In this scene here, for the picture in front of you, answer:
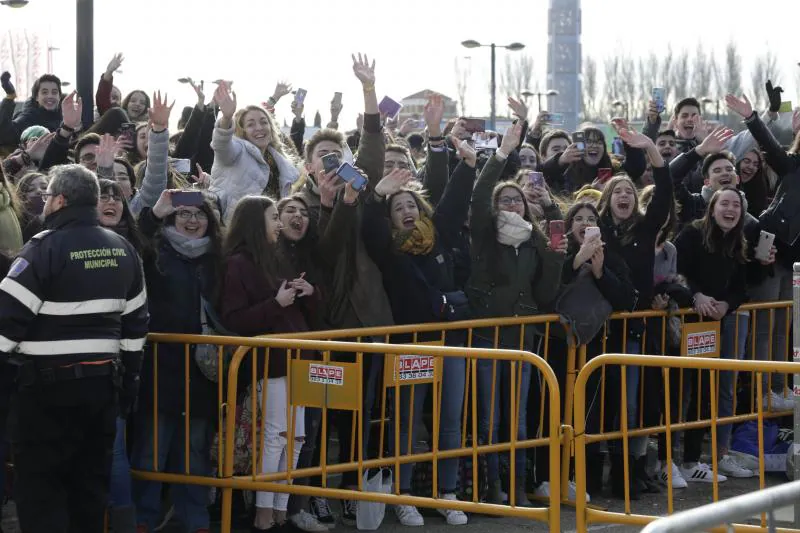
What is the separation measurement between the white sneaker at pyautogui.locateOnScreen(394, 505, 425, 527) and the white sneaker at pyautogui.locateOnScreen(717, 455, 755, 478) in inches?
113

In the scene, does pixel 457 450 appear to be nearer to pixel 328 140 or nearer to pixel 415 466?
pixel 415 466

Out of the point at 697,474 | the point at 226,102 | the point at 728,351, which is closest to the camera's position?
the point at 226,102

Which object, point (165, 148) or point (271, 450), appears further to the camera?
point (165, 148)

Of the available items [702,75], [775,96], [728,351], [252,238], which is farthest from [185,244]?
[702,75]

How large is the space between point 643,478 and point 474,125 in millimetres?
3048

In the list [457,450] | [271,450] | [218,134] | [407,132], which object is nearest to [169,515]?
[271,450]

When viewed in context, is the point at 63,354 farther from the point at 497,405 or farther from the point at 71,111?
the point at 71,111

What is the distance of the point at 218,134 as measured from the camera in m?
9.19

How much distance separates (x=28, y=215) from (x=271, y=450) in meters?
2.16

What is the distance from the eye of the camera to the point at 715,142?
407 inches

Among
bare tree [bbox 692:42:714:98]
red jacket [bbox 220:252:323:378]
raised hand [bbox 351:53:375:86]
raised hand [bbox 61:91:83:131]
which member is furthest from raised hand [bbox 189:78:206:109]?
bare tree [bbox 692:42:714:98]

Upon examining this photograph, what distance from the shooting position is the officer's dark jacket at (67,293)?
6551 millimetres

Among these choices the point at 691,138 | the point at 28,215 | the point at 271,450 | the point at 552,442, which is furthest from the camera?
the point at 691,138

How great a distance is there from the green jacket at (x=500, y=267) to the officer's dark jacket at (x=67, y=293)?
110 inches
